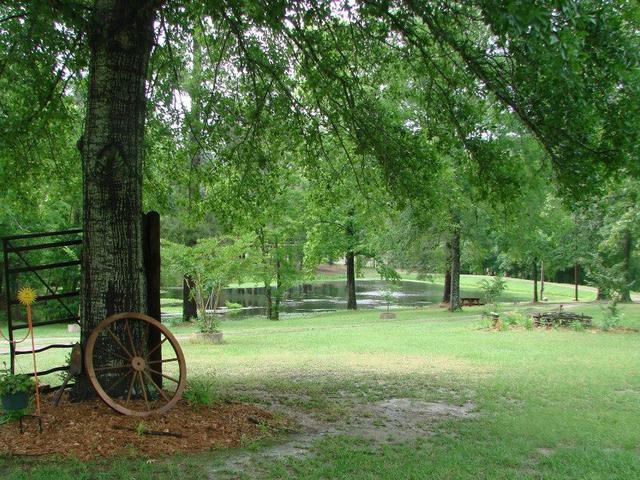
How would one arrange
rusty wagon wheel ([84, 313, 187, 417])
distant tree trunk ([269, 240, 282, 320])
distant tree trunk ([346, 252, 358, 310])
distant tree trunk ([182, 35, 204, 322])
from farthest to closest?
1. distant tree trunk ([346, 252, 358, 310])
2. distant tree trunk ([269, 240, 282, 320])
3. distant tree trunk ([182, 35, 204, 322])
4. rusty wagon wheel ([84, 313, 187, 417])

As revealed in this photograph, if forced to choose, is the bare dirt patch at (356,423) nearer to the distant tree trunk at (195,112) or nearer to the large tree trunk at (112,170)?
the large tree trunk at (112,170)

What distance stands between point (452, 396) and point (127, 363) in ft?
14.9

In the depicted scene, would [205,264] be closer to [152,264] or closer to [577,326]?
[152,264]

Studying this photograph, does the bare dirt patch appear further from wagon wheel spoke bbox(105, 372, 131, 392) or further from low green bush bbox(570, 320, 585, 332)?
low green bush bbox(570, 320, 585, 332)

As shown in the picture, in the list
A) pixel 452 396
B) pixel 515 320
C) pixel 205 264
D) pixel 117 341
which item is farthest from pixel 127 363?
pixel 515 320

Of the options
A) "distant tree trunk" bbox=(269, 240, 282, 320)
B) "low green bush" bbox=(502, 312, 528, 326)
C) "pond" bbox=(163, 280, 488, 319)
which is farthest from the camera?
"pond" bbox=(163, 280, 488, 319)

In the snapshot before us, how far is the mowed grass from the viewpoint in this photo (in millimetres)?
4746

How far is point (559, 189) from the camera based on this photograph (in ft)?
22.2

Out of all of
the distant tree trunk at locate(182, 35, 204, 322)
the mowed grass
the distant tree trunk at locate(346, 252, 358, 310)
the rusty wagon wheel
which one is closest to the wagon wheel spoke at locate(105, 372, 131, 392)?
the rusty wagon wheel

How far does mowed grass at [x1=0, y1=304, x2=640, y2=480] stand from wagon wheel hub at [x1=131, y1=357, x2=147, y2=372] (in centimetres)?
117

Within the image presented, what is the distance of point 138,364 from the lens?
5723 mm

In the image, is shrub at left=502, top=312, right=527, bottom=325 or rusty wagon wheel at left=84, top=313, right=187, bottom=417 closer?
rusty wagon wheel at left=84, top=313, right=187, bottom=417

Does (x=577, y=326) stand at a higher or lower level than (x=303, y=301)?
higher

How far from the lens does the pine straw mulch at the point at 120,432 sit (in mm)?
4797
